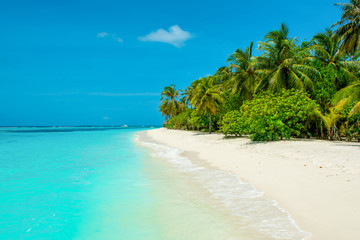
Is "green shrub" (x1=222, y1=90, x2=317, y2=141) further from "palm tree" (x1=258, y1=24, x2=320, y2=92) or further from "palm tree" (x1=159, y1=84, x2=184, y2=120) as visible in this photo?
"palm tree" (x1=159, y1=84, x2=184, y2=120)

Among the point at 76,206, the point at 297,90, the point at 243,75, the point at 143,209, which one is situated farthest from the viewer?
the point at 243,75

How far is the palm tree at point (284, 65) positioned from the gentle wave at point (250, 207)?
1463 cm

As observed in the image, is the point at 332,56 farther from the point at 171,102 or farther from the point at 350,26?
the point at 171,102

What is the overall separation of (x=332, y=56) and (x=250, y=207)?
23277 millimetres

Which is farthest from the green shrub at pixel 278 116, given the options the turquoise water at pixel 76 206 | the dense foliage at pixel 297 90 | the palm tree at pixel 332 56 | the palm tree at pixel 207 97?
the palm tree at pixel 207 97

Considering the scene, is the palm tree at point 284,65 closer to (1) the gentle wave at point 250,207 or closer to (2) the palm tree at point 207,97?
(2) the palm tree at point 207,97

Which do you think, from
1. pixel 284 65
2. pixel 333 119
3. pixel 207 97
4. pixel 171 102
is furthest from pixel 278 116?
pixel 171 102

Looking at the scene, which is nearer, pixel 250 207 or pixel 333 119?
pixel 250 207

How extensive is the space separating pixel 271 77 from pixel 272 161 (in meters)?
13.6

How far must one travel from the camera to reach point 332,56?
2166 centimetres

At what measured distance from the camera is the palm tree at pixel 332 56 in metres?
20.0

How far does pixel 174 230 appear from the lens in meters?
3.89

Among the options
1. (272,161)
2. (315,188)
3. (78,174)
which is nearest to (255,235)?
(315,188)

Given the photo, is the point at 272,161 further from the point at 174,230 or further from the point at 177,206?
the point at 174,230
